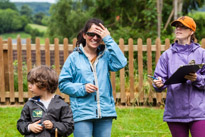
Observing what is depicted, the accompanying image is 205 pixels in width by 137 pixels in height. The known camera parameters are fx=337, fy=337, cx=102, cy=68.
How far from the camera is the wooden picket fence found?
7.67m

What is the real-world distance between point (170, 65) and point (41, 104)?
1.40m

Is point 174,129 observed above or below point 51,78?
below

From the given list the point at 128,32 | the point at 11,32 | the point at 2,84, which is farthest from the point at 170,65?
the point at 11,32

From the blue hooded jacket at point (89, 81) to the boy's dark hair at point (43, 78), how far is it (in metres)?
0.40

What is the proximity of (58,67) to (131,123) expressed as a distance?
8.11ft

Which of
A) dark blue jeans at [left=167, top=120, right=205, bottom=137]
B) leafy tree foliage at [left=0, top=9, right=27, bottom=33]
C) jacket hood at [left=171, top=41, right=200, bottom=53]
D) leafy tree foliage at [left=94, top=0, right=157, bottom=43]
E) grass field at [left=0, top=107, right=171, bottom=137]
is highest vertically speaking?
leafy tree foliage at [left=0, top=9, right=27, bottom=33]

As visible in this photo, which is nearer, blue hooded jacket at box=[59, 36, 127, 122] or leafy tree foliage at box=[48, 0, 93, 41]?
blue hooded jacket at box=[59, 36, 127, 122]

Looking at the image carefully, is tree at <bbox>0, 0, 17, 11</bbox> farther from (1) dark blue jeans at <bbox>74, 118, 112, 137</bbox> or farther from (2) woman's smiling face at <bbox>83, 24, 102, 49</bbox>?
(1) dark blue jeans at <bbox>74, 118, 112, 137</bbox>

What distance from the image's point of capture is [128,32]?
10.7m

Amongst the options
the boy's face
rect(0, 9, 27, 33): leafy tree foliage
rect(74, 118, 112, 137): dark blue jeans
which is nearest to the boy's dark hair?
the boy's face

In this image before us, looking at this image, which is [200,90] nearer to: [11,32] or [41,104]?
[41,104]

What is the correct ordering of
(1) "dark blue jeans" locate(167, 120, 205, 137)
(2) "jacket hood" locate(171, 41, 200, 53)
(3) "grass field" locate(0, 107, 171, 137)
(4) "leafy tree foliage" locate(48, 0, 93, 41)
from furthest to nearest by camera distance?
(4) "leafy tree foliage" locate(48, 0, 93, 41) → (3) "grass field" locate(0, 107, 171, 137) → (2) "jacket hood" locate(171, 41, 200, 53) → (1) "dark blue jeans" locate(167, 120, 205, 137)

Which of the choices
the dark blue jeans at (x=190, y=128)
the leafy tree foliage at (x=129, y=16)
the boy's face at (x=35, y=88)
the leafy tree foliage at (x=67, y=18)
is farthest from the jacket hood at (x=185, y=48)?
the leafy tree foliage at (x=67, y=18)

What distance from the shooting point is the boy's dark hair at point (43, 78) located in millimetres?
2689
